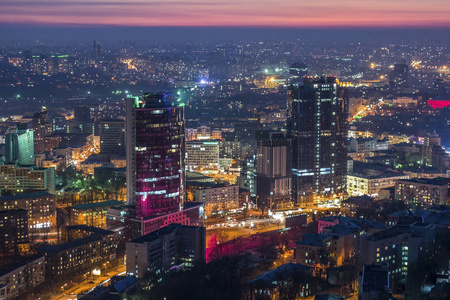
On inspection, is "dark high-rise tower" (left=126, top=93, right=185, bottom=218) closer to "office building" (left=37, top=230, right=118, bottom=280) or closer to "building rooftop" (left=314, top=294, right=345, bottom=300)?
"office building" (left=37, top=230, right=118, bottom=280)

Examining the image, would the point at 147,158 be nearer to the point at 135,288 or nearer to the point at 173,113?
the point at 173,113

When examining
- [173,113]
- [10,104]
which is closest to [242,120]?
[10,104]

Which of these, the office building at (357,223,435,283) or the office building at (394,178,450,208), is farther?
the office building at (394,178,450,208)

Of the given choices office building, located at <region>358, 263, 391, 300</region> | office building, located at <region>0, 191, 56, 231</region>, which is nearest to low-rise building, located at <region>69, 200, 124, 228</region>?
office building, located at <region>0, 191, 56, 231</region>

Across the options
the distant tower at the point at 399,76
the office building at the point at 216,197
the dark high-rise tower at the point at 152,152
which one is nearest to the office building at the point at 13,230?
the dark high-rise tower at the point at 152,152

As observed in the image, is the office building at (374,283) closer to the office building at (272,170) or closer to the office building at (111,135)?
the office building at (272,170)

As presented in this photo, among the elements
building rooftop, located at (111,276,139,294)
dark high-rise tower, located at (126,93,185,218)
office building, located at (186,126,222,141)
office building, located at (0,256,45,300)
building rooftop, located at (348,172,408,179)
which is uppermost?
dark high-rise tower, located at (126,93,185,218)

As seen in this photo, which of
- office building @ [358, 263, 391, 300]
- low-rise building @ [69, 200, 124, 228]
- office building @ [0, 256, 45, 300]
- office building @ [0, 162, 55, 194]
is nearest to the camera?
office building @ [358, 263, 391, 300]
